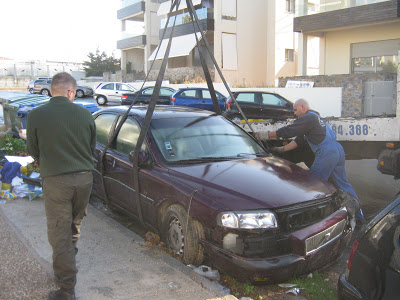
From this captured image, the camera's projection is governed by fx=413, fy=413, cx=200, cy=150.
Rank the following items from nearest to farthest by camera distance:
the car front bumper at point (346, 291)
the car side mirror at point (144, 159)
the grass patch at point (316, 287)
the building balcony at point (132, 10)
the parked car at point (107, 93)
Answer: the car front bumper at point (346, 291)
the grass patch at point (316, 287)
the car side mirror at point (144, 159)
the parked car at point (107, 93)
the building balcony at point (132, 10)

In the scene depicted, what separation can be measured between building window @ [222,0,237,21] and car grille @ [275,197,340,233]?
27267 mm

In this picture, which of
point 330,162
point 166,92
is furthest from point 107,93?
point 330,162

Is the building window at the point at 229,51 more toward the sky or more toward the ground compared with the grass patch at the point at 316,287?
more toward the sky

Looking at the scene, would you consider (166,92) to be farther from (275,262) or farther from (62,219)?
(62,219)

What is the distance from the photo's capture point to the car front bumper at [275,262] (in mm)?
3416

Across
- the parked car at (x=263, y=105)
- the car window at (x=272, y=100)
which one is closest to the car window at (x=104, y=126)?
the parked car at (x=263, y=105)

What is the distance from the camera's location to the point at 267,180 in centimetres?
402

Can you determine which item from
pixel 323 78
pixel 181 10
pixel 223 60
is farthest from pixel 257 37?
pixel 323 78

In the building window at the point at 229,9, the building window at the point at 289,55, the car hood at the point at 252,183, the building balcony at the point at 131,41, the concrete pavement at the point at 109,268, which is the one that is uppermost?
the building window at the point at 229,9

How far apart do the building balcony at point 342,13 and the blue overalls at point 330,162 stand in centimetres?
1494

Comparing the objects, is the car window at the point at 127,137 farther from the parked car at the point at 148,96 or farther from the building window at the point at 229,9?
the building window at the point at 229,9

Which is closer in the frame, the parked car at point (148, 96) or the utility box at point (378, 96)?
the utility box at point (378, 96)

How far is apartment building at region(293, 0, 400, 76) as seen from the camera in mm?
18734

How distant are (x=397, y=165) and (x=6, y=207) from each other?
5474 mm
